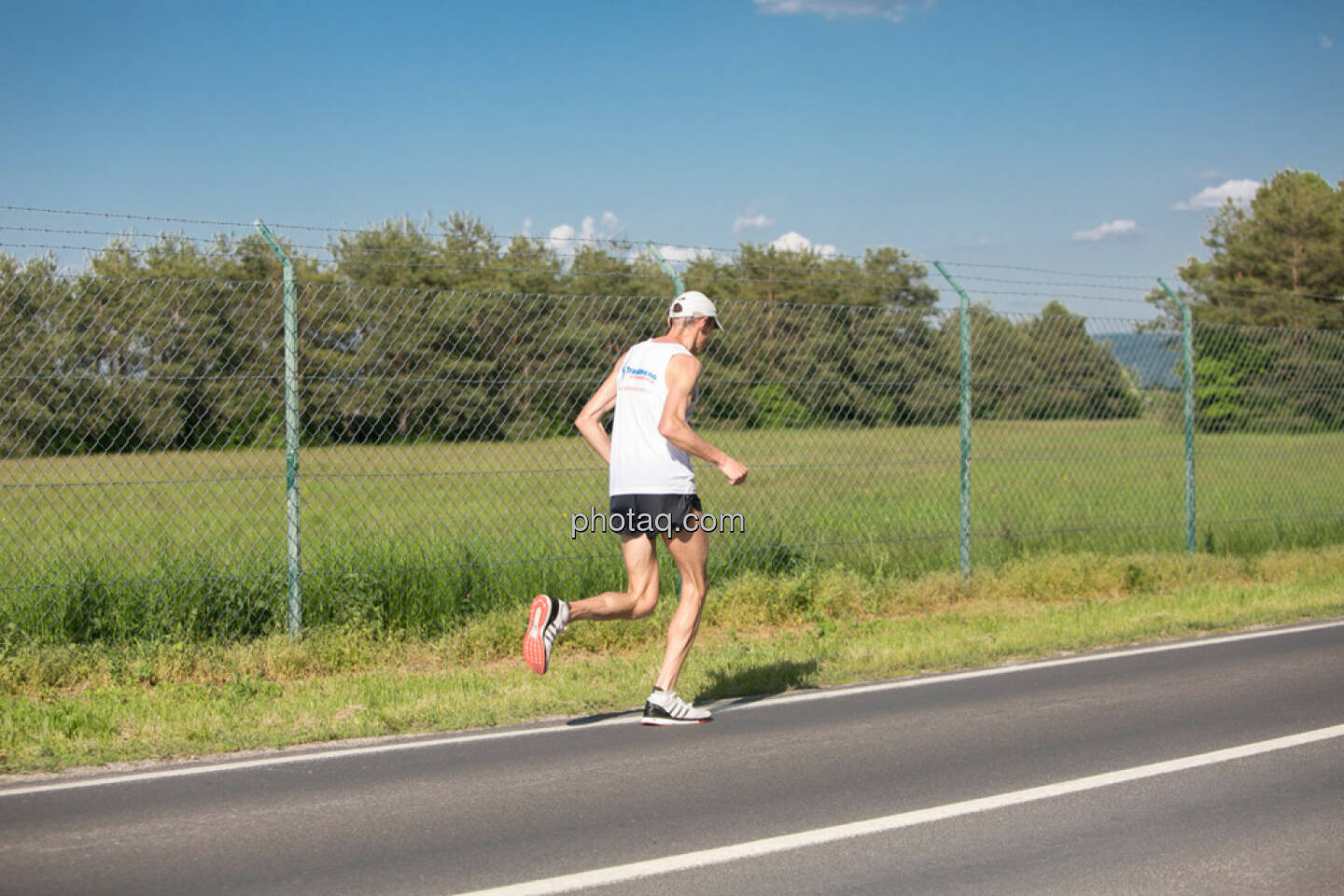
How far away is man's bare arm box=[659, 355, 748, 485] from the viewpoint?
5840 mm

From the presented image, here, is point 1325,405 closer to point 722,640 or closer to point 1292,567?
point 1292,567

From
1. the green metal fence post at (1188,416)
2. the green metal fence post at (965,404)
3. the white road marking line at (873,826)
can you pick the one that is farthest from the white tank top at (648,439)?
the green metal fence post at (1188,416)

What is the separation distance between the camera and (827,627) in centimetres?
910

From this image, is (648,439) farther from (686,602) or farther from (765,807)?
(765,807)

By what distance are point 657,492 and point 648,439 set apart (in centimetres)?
27

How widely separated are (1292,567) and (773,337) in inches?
215

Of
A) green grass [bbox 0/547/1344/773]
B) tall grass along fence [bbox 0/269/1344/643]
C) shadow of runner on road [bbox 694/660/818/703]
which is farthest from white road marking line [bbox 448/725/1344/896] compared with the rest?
tall grass along fence [bbox 0/269/1344/643]

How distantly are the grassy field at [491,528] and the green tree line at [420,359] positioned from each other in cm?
20

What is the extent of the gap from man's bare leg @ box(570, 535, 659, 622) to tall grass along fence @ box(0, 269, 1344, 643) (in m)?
2.42

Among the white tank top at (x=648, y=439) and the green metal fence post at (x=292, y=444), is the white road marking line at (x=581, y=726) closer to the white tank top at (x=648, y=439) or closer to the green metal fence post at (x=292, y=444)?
the white tank top at (x=648, y=439)

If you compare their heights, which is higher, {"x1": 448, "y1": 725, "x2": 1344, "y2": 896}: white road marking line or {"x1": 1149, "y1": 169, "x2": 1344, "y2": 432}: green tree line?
{"x1": 1149, "y1": 169, "x2": 1344, "y2": 432}: green tree line

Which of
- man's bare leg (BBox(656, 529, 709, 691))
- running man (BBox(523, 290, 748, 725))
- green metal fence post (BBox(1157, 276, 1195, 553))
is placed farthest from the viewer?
green metal fence post (BBox(1157, 276, 1195, 553))

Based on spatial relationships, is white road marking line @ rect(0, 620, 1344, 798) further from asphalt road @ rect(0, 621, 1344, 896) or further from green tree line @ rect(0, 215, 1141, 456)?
green tree line @ rect(0, 215, 1141, 456)

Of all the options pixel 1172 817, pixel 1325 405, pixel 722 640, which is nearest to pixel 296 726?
pixel 722 640
